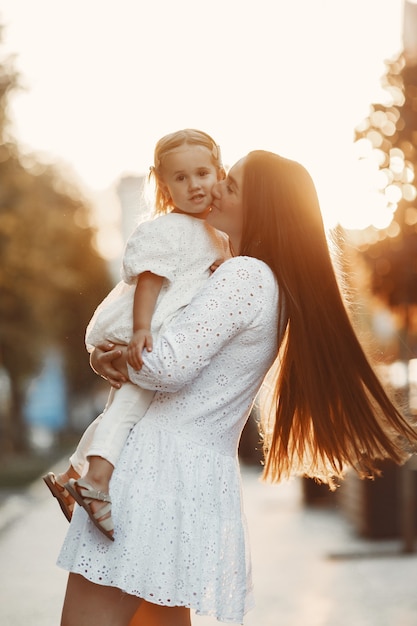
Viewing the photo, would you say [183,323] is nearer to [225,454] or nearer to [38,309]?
[225,454]

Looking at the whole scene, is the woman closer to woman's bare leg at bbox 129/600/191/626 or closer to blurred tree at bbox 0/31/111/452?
woman's bare leg at bbox 129/600/191/626

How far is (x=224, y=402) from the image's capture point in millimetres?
2785

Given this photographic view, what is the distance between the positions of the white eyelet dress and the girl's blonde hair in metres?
0.50

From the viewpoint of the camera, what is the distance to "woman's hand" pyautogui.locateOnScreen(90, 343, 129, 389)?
2783 mm

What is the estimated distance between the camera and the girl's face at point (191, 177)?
9.79 ft

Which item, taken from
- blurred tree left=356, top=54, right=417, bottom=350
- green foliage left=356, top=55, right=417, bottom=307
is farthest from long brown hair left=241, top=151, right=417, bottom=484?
green foliage left=356, top=55, right=417, bottom=307

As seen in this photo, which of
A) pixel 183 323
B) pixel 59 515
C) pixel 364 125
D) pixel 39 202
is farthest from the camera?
pixel 39 202

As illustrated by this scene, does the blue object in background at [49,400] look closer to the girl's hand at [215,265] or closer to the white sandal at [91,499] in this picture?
the girl's hand at [215,265]

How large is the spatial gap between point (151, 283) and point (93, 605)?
85 cm

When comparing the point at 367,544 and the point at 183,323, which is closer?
the point at 183,323

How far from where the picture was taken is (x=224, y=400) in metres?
2.78

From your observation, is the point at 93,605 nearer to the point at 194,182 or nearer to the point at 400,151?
the point at 194,182

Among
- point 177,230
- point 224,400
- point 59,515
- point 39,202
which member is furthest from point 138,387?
point 39,202

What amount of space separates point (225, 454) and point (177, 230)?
0.63m
